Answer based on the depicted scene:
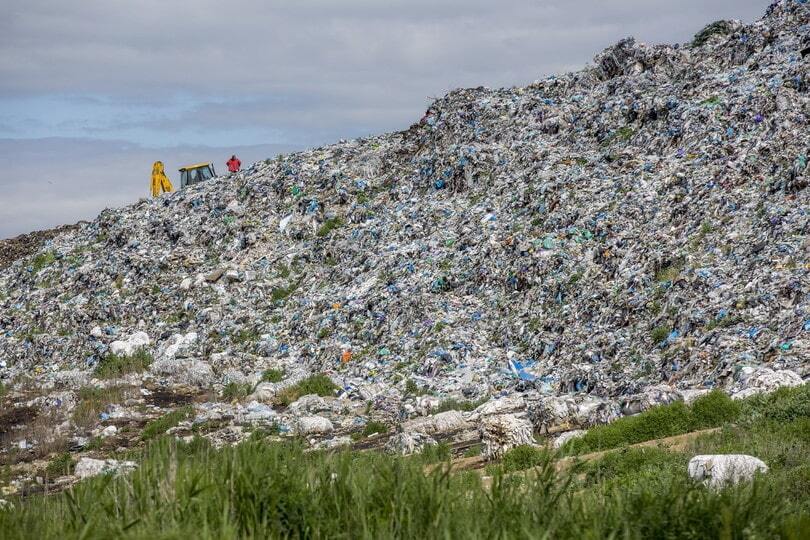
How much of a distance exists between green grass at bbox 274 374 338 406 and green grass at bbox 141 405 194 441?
1508mm

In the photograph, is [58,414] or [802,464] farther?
[58,414]

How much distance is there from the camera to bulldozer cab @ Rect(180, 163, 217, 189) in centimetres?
2781

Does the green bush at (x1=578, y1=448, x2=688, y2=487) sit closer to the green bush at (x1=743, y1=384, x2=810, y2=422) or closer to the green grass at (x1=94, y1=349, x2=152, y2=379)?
the green bush at (x1=743, y1=384, x2=810, y2=422)

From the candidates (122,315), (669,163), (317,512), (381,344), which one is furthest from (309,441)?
(122,315)

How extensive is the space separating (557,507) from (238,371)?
41.6ft

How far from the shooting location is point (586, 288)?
47.9 feet

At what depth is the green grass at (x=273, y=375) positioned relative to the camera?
15768 millimetres

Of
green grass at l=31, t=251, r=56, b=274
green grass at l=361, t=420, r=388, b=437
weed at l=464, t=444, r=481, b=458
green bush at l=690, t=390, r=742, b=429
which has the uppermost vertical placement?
green grass at l=31, t=251, r=56, b=274

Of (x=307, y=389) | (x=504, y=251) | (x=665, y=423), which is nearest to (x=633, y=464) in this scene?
(x=665, y=423)

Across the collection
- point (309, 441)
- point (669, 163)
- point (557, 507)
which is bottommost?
point (309, 441)

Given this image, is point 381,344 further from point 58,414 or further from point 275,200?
→ point 275,200

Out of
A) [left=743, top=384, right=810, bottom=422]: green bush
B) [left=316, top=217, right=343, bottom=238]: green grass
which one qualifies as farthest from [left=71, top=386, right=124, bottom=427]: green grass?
[left=743, top=384, right=810, bottom=422]: green bush

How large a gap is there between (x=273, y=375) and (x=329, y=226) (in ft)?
A: 20.8

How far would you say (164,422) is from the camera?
43.1ft
